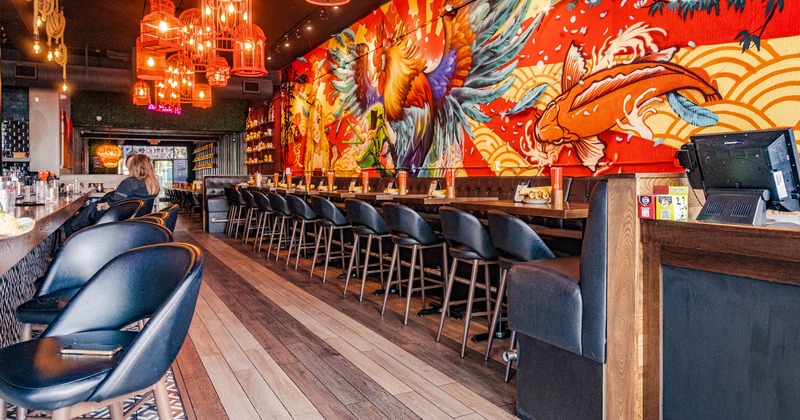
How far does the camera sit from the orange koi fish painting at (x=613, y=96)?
14.1 feet

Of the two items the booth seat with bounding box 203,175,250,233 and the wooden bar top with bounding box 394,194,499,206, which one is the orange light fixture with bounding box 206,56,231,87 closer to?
the booth seat with bounding box 203,175,250,233

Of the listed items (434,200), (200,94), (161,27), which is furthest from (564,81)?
(200,94)

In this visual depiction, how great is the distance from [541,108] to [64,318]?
15.9 ft

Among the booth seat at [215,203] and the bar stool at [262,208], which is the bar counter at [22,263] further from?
the booth seat at [215,203]

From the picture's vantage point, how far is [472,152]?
665 cm

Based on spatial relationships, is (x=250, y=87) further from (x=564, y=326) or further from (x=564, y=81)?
(x=564, y=326)

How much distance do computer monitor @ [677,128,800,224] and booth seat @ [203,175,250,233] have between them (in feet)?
32.0

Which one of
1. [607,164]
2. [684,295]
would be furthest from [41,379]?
[607,164]

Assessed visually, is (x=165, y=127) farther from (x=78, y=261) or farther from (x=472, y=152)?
(x=78, y=261)

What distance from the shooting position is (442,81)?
7.16 meters

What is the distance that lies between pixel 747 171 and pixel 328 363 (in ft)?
7.40

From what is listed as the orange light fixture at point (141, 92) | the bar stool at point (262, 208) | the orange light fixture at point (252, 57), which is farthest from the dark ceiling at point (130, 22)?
the bar stool at point (262, 208)

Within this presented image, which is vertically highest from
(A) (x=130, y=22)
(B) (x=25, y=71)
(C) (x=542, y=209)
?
(A) (x=130, y=22)

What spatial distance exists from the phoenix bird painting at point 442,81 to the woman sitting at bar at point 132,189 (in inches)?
137
